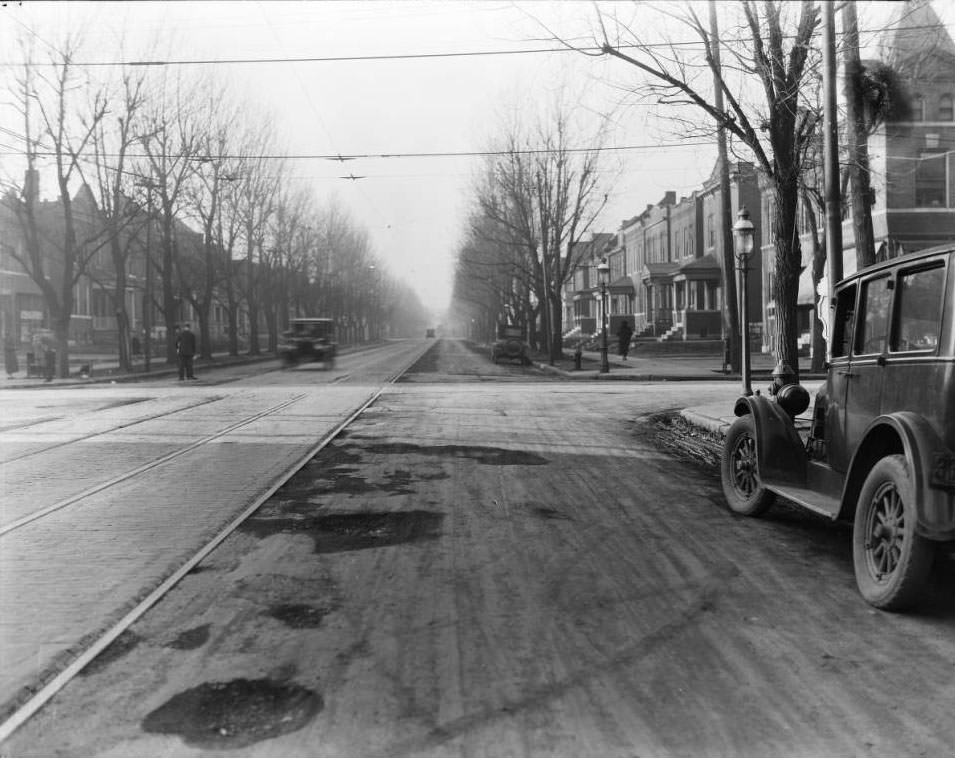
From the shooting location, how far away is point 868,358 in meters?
5.57

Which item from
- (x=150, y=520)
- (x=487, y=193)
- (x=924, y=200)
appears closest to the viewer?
(x=150, y=520)

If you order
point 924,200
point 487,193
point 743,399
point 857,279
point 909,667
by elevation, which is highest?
point 487,193

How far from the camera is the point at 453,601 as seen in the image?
4852 mm

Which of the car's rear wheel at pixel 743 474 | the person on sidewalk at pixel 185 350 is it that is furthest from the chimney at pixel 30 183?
the car's rear wheel at pixel 743 474

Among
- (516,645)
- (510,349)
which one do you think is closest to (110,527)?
(516,645)

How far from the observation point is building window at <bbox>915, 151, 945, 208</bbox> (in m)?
31.9

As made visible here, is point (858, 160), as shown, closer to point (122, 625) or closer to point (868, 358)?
point (868, 358)

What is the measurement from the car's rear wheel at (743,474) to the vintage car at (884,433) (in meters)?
0.03

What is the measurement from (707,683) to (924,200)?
32.9m

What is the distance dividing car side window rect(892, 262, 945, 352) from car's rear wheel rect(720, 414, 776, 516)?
1.69m

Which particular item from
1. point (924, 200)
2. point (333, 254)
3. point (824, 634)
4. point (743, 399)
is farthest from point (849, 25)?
point (333, 254)

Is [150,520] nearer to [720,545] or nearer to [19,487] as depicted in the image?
[19,487]

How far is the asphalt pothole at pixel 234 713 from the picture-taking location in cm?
326

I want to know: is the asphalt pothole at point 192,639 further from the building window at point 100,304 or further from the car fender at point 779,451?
the building window at point 100,304
